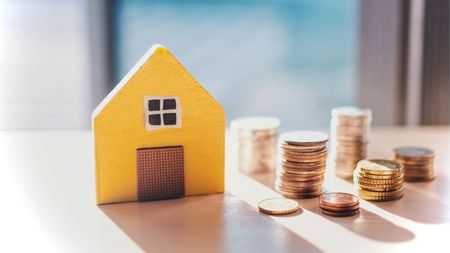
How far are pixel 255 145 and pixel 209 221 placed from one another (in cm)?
42

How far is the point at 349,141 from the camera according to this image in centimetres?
163

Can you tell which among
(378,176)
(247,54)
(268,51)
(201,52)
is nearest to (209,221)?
(378,176)

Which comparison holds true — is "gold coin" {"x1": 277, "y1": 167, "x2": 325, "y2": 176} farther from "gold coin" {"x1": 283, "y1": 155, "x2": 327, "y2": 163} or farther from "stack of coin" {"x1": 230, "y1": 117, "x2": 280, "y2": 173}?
"stack of coin" {"x1": 230, "y1": 117, "x2": 280, "y2": 173}

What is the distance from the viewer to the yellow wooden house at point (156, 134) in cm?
136

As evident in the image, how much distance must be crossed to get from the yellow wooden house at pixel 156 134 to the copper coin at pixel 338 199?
0.25m

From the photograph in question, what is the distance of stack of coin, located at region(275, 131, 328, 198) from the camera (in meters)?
1.43

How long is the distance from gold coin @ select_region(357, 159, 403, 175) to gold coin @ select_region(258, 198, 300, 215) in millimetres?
178

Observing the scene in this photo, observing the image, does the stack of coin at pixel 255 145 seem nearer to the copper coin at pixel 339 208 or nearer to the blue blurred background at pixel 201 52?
the copper coin at pixel 339 208

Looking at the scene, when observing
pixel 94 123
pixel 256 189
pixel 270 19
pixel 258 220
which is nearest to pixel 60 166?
pixel 94 123

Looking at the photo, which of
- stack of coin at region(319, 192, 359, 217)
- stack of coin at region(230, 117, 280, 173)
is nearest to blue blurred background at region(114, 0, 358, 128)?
stack of coin at region(230, 117, 280, 173)

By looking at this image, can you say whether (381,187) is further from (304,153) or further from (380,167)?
(304,153)

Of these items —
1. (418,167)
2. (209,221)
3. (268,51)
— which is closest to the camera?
(209,221)

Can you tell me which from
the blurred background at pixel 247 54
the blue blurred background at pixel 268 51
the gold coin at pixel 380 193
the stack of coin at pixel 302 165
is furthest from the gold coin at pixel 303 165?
the blue blurred background at pixel 268 51

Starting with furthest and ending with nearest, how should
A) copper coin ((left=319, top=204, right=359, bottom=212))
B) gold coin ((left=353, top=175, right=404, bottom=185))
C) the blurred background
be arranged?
1. the blurred background
2. gold coin ((left=353, top=175, right=404, bottom=185))
3. copper coin ((left=319, top=204, right=359, bottom=212))
